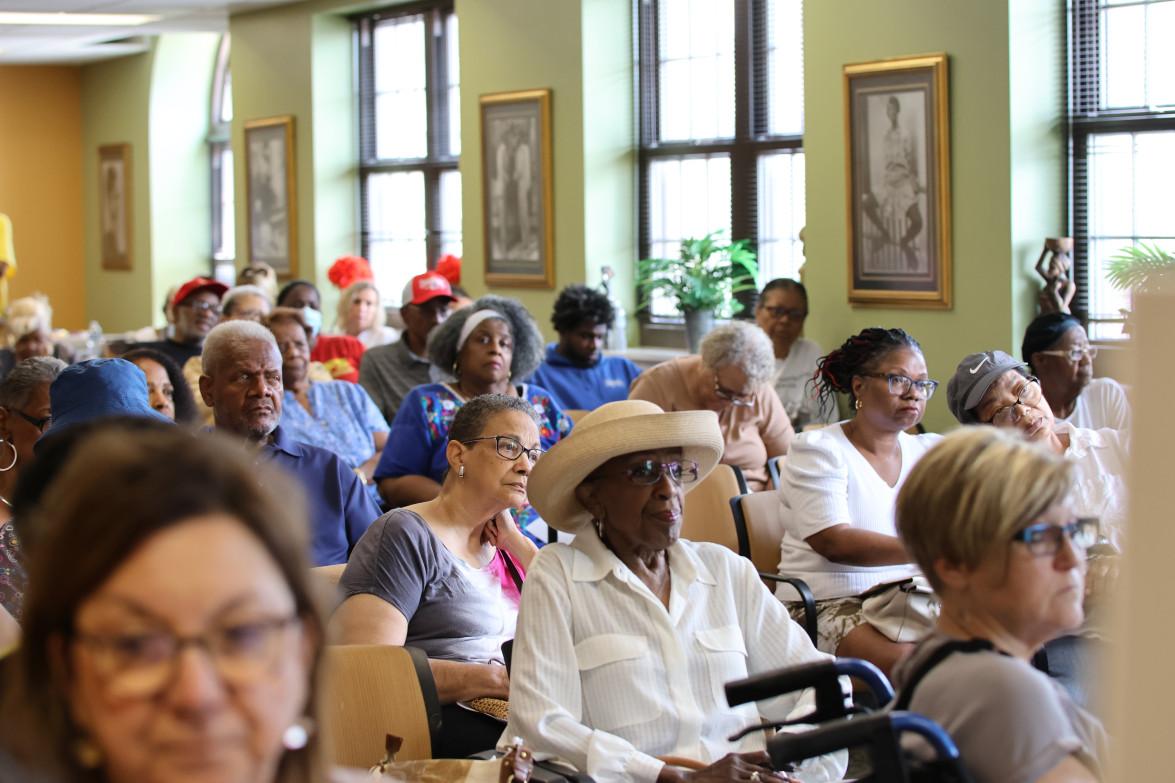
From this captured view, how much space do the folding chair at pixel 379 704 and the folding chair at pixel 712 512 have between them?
194 centimetres

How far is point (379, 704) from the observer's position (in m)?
2.71

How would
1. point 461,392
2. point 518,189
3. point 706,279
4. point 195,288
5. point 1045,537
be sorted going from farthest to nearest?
point 518,189
point 706,279
point 195,288
point 461,392
point 1045,537

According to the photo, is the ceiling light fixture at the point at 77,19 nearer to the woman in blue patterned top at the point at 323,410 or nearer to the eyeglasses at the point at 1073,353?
the woman in blue patterned top at the point at 323,410

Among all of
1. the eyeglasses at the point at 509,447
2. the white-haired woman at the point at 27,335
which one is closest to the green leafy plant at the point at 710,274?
the white-haired woman at the point at 27,335

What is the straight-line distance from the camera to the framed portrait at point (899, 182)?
258 inches

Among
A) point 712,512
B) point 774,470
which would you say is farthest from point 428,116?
point 712,512

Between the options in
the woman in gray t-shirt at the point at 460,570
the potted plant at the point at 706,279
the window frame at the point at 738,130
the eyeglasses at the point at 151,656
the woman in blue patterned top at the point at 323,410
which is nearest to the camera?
the eyeglasses at the point at 151,656

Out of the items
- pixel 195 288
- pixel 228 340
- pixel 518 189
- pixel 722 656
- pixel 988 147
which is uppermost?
pixel 518 189

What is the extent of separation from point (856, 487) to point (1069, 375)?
1.49 m

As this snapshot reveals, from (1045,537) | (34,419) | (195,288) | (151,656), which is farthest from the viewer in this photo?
(195,288)

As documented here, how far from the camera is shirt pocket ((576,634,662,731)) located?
8.82 ft

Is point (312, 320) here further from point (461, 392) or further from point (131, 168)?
point (131, 168)

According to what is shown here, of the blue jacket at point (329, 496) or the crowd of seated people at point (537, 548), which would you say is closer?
the crowd of seated people at point (537, 548)

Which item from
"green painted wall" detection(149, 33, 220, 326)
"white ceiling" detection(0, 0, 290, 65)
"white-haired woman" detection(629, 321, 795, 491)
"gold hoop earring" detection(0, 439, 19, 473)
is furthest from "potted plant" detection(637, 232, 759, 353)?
"green painted wall" detection(149, 33, 220, 326)
